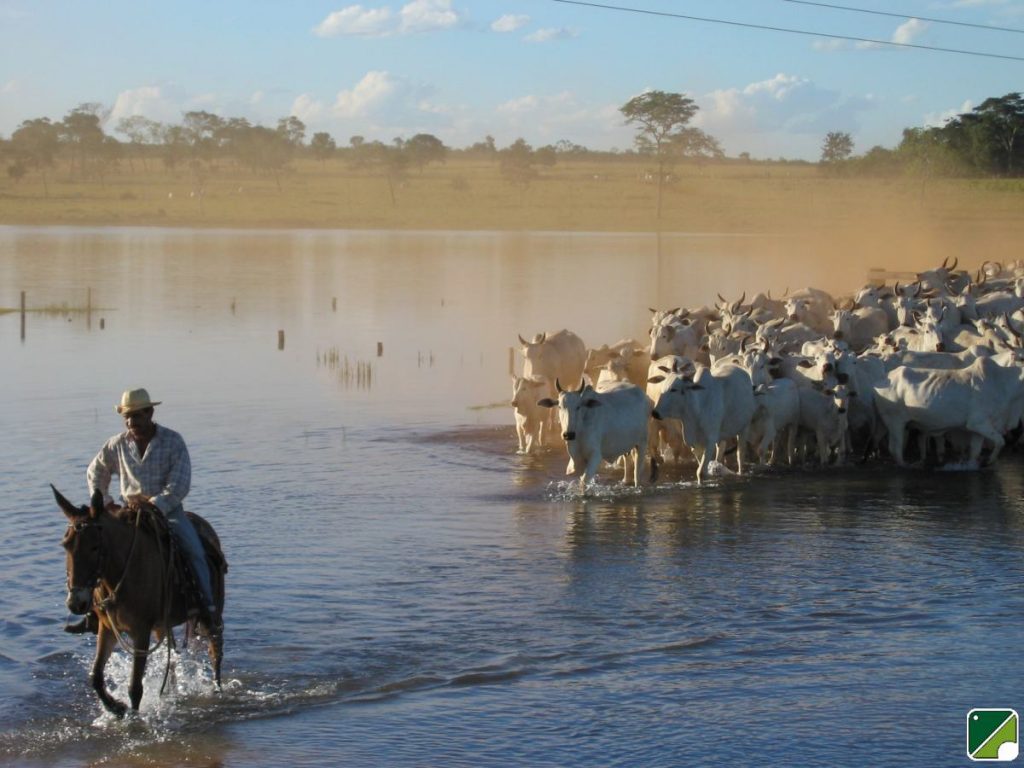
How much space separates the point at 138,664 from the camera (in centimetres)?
916

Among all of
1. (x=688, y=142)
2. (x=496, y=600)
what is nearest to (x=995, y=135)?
(x=688, y=142)

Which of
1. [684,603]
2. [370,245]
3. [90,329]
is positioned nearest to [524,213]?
[370,245]

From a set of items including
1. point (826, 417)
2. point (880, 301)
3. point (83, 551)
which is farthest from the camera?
point (880, 301)

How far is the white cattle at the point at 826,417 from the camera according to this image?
17502 mm

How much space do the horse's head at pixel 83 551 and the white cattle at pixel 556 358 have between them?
12399 millimetres

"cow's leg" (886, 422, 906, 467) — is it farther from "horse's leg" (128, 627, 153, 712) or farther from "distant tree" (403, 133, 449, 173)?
"distant tree" (403, 133, 449, 173)

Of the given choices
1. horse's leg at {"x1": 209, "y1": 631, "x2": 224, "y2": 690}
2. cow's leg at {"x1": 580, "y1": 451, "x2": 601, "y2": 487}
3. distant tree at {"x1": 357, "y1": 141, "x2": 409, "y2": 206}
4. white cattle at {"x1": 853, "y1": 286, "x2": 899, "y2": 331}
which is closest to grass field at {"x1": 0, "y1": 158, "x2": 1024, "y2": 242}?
distant tree at {"x1": 357, "y1": 141, "x2": 409, "y2": 206}

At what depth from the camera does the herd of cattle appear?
1661cm

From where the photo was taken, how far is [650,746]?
937 cm

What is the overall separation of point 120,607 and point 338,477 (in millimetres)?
9161

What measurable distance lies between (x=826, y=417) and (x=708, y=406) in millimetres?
1682

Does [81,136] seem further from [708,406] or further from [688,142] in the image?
[708,406]

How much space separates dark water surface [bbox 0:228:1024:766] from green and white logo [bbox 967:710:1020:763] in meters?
0.10

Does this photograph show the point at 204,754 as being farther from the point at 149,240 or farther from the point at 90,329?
the point at 149,240
